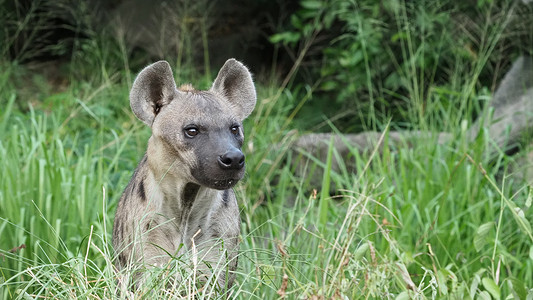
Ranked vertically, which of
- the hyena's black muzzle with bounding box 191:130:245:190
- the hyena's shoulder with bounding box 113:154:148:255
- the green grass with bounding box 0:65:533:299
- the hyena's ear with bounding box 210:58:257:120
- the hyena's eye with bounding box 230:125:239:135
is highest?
the hyena's ear with bounding box 210:58:257:120

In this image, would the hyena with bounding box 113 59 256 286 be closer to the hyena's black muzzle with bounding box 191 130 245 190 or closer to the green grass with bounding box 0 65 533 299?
the hyena's black muzzle with bounding box 191 130 245 190

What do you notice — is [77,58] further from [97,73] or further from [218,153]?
[218,153]

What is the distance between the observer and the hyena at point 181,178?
3.38m

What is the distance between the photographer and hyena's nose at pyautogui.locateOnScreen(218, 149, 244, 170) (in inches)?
129

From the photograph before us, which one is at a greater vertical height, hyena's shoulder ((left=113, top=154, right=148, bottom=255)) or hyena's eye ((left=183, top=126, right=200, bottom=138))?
hyena's eye ((left=183, top=126, right=200, bottom=138))

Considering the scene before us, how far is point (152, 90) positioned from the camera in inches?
144

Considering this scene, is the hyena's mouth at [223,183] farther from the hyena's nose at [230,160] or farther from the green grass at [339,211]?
the green grass at [339,211]

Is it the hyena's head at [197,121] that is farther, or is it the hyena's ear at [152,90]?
the hyena's ear at [152,90]

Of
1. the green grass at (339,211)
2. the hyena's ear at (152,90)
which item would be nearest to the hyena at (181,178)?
the hyena's ear at (152,90)

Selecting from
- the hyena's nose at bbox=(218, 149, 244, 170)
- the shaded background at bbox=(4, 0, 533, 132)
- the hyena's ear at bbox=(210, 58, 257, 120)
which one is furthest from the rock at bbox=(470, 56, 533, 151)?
the hyena's nose at bbox=(218, 149, 244, 170)

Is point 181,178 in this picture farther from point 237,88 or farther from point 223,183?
point 237,88

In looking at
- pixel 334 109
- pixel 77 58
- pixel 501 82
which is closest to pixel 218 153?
pixel 501 82

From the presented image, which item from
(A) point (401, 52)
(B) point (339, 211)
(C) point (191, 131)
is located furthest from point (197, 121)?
(A) point (401, 52)

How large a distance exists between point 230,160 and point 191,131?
0.27 metres
